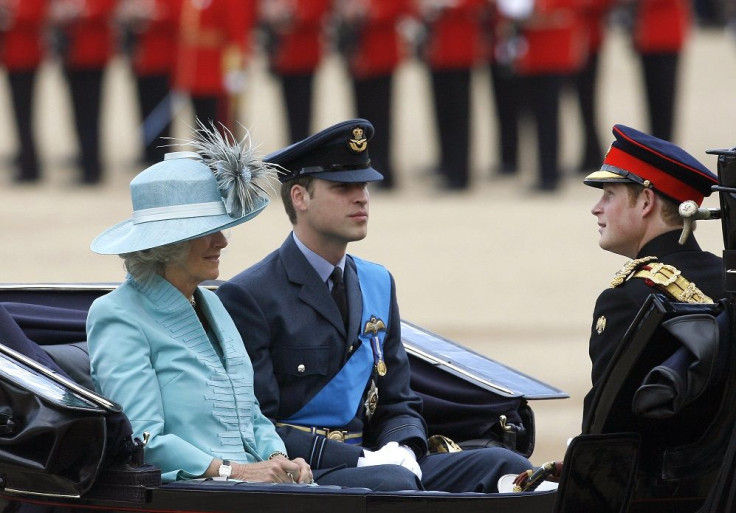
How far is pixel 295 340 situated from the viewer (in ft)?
13.4

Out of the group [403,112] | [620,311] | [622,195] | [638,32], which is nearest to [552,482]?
[620,311]

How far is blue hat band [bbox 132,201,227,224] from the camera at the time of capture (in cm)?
378

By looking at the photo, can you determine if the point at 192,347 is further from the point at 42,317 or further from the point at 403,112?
the point at 403,112

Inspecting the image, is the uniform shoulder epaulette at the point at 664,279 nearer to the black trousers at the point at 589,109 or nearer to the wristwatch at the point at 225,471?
the wristwatch at the point at 225,471

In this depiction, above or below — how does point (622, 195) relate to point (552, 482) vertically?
above

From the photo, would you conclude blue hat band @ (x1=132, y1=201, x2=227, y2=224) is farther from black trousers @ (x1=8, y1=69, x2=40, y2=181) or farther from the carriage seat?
black trousers @ (x1=8, y1=69, x2=40, y2=181)

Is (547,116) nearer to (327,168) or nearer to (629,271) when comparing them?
(327,168)

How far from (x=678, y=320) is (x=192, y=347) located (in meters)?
1.07

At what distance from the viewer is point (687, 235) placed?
144 inches

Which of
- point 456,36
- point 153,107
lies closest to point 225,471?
point 456,36

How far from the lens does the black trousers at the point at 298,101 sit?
41.4ft

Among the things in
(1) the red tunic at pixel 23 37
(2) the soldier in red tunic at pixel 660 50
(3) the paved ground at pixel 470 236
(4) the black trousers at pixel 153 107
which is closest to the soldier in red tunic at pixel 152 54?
(4) the black trousers at pixel 153 107

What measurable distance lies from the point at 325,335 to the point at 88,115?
354 inches

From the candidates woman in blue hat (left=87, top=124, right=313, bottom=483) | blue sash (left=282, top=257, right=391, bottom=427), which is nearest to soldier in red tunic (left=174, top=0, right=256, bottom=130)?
blue sash (left=282, top=257, right=391, bottom=427)
